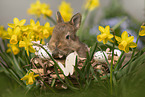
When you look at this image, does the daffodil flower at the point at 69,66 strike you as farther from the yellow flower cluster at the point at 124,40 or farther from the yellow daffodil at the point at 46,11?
the yellow daffodil at the point at 46,11

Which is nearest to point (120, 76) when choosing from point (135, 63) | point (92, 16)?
point (135, 63)

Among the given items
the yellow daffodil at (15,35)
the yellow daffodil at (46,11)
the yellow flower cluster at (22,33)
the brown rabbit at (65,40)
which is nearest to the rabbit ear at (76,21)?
the brown rabbit at (65,40)

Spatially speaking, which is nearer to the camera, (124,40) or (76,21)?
(124,40)

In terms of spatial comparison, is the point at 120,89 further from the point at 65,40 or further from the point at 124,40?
the point at 65,40

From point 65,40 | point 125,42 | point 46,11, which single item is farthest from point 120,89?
point 46,11

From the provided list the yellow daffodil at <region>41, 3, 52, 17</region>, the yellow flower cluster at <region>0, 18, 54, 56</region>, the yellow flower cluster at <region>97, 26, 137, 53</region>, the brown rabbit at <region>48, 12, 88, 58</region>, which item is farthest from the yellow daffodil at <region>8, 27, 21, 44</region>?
the yellow daffodil at <region>41, 3, 52, 17</region>

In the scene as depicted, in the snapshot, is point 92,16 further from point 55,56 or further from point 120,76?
point 120,76

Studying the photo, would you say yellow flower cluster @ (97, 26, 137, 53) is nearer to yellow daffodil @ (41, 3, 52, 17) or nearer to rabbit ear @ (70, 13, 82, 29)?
rabbit ear @ (70, 13, 82, 29)

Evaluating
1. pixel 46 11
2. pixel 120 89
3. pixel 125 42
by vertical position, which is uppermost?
pixel 46 11

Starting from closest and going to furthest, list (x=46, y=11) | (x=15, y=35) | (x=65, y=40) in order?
(x=15, y=35) → (x=65, y=40) → (x=46, y=11)

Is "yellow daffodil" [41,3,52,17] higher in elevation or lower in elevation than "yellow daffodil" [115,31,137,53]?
higher
